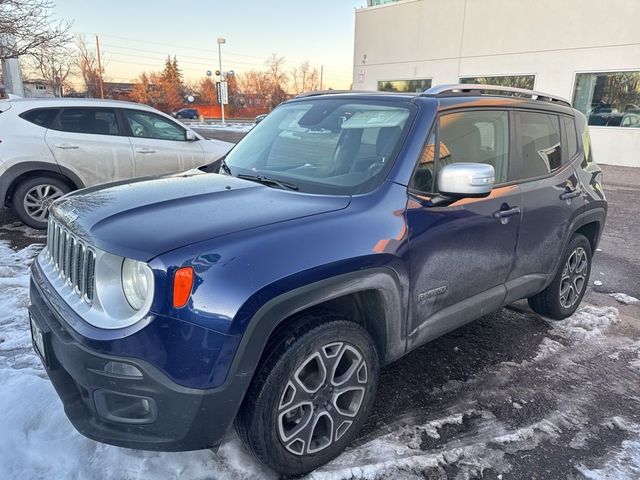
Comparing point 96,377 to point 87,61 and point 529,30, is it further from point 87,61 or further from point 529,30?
point 87,61

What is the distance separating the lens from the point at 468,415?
2.92m

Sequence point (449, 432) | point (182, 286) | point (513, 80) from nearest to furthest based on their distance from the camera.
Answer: point (182, 286)
point (449, 432)
point (513, 80)

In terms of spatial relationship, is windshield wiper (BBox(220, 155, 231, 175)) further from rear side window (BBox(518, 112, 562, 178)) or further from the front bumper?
rear side window (BBox(518, 112, 562, 178))

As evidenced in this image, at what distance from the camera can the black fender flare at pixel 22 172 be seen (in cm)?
627

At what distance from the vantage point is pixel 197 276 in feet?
6.13

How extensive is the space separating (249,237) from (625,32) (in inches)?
637

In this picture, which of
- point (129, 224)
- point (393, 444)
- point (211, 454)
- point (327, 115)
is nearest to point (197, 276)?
point (129, 224)

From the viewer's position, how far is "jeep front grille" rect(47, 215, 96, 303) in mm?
2111

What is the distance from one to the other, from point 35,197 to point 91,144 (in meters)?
1.05

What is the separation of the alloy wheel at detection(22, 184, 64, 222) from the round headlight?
17.8ft

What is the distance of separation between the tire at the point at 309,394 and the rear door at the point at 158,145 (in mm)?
5443

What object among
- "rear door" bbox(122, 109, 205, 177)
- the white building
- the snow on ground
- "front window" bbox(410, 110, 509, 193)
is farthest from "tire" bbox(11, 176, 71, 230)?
the white building

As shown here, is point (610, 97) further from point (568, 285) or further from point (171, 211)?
point (171, 211)

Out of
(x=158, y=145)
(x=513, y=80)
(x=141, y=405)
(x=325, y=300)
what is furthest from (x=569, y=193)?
(x=513, y=80)
